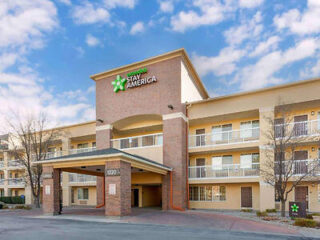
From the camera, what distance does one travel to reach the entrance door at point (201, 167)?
22.2 m

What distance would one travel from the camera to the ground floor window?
22422 mm

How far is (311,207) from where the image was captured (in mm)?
19359

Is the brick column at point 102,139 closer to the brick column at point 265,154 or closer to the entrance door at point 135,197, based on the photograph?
the entrance door at point 135,197

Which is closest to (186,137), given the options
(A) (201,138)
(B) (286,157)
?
(A) (201,138)

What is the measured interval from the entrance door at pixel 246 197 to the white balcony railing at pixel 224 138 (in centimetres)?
403

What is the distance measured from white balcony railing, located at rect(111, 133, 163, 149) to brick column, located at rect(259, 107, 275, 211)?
28.0 ft

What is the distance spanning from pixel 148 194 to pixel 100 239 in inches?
655

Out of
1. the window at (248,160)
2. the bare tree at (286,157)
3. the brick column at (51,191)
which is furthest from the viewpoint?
the window at (248,160)

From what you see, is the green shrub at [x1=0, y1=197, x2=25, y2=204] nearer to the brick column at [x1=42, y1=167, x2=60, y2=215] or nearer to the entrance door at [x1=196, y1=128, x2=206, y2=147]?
the brick column at [x1=42, y1=167, x2=60, y2=215]

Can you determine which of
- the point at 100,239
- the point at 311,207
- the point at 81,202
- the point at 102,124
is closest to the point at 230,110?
the point at 311,207

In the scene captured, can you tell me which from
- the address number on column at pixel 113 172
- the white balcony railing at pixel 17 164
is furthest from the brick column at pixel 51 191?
the white balcony railing at pixel 17 164

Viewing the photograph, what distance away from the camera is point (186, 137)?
2231 cm

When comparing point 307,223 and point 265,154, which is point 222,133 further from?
point 307,223

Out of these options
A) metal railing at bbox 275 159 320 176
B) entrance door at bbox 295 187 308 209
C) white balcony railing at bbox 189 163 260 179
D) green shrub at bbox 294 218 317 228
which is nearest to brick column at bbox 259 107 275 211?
white balcony railing at bbox 189 163 260 179
